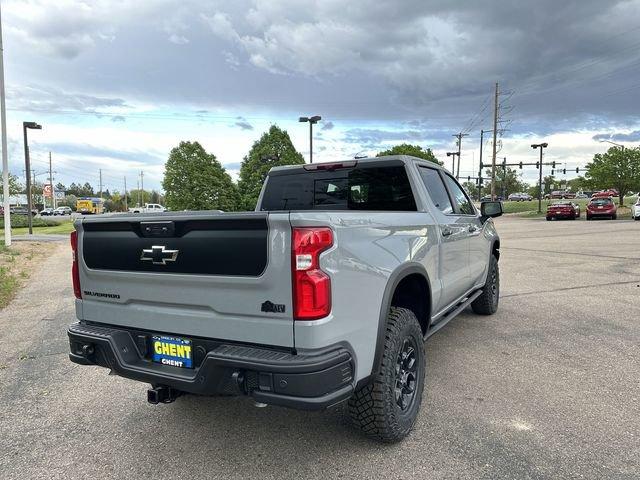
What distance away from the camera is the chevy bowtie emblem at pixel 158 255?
2701 millimetres

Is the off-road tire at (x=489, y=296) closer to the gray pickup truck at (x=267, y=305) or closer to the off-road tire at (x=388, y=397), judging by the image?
the gray pickup truck at (x=267, y=305)

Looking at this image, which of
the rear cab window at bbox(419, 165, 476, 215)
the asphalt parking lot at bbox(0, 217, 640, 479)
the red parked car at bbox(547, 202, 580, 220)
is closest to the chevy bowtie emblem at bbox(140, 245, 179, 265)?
the asphalt parking lot at bbox(0, 217, 640, 479)

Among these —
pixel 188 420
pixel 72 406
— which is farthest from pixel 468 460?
pixel 72 406

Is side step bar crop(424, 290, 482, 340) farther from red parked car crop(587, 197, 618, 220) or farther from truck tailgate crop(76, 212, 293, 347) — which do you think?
red parked car crop(587, 197, 618, 220)

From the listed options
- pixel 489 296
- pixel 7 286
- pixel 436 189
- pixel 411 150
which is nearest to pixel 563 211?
pixel 411 150

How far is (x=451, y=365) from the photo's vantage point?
4.39 m

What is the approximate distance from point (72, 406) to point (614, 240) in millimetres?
18168

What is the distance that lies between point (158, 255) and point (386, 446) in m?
1.85

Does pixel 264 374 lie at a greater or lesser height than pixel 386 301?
lesser

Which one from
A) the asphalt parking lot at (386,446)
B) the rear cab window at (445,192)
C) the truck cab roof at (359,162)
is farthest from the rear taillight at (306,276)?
the rear cab window at (445,192)

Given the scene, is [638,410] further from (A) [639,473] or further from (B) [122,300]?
(B) [122,300]

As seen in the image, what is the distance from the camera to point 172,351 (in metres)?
2.77

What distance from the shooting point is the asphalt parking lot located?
2791mm

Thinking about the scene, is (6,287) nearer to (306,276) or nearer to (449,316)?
(449,316)
